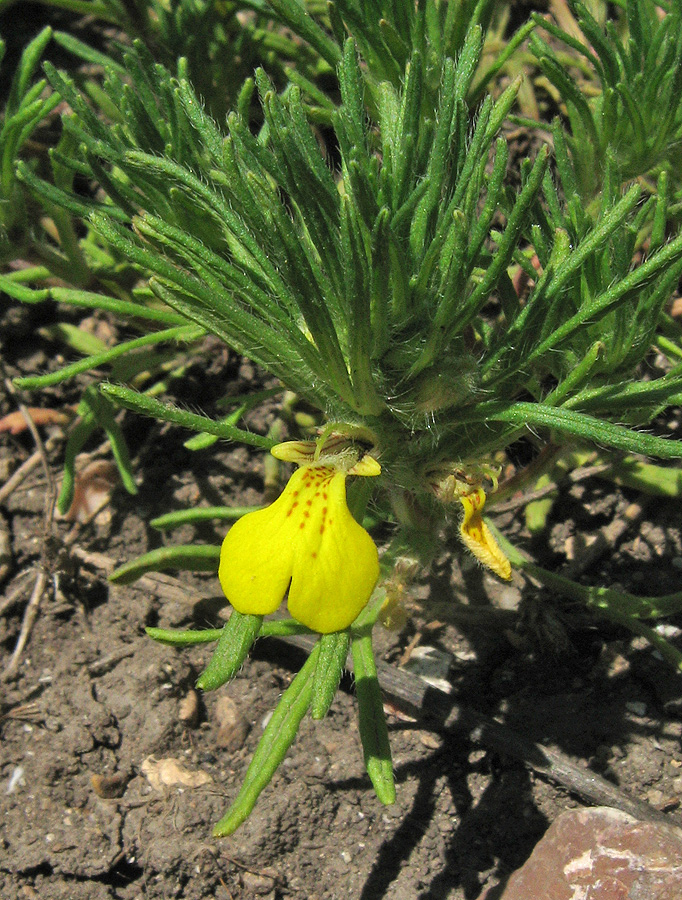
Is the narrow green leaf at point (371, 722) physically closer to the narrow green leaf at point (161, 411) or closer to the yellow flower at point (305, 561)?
the yellow flower at point (305, 561)

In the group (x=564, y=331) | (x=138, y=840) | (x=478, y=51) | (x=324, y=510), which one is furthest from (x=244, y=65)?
(x=138, y=840)

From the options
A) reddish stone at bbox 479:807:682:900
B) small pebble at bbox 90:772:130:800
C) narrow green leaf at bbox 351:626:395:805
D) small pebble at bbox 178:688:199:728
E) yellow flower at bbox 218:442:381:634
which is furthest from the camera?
small pebble at bbox 178:688:199:728

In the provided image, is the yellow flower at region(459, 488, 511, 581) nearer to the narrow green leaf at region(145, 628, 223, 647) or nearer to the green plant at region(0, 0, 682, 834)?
the green plant at region(0, 0, 682, 834)

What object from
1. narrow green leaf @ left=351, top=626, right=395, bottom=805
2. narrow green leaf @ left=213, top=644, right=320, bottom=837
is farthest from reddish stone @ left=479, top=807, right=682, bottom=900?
narrow green leaf @ left=213, top=644, right=320, bottom=837

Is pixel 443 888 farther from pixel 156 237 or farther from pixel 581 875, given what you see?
pixel 156 237

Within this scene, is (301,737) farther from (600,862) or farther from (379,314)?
(379,314)

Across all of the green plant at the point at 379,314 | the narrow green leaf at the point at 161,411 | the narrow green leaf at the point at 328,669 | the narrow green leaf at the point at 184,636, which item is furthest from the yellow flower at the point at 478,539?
the narrow green leaf at the point at 184,636

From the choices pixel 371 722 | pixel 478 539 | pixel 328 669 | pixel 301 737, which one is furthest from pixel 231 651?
pixel 301 737
